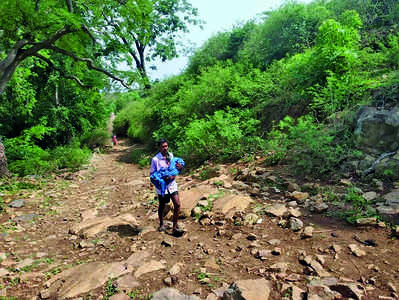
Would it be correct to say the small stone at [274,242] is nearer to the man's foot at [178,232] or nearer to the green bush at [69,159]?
the man's foot at [178,232]

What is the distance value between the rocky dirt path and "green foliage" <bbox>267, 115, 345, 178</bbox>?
548 mm

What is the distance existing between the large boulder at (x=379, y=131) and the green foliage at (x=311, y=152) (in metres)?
0.47

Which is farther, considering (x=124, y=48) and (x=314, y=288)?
(x=124, y=48)

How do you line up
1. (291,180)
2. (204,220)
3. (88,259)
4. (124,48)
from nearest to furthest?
(88,259) < (204,220) < (291,180) < (124,48)

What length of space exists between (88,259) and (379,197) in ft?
14.6

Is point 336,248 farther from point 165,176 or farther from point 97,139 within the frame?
point 97,139

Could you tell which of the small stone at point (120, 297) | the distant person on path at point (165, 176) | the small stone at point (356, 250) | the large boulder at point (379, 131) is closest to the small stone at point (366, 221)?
the small stone at point (356, 250)

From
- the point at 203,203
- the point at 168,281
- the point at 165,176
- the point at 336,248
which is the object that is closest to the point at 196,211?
the point at 203,203

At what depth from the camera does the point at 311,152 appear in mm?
5387

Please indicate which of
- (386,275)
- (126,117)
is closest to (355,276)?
(386,275)

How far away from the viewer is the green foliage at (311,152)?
5000 mm

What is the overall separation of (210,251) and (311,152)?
3.17 metres

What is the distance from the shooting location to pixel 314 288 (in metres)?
2.52

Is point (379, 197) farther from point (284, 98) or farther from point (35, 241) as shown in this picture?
point (35, 241)
